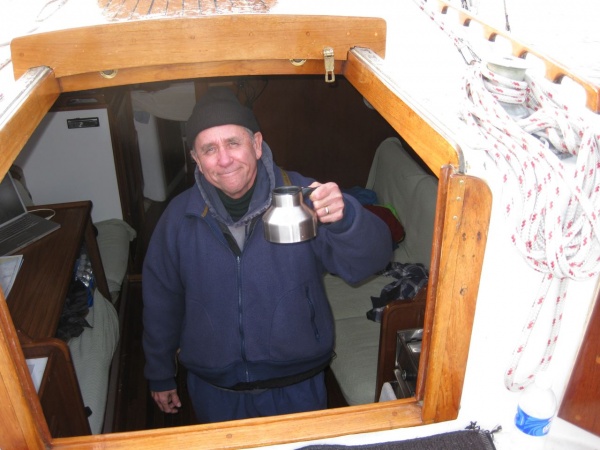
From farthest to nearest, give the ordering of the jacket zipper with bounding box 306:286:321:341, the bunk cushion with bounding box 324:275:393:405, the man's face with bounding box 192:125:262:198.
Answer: the bunk cushion with bounding box 324:275:393:405, the jacket zipper with bounding box 306:286:321:341, the man's face with bounding box 192:125:262:198

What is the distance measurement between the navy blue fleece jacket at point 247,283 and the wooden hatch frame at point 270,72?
47 centimetres

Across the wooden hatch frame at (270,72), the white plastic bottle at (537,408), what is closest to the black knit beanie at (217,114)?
the wooden hatch frame at (270,72)

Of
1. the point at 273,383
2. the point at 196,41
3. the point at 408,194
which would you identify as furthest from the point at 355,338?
the point at 196,41

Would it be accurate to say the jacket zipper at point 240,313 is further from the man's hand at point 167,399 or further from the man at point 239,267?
the man's hand at point 167,399

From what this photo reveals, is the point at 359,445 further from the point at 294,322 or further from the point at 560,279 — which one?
the point at 294,322

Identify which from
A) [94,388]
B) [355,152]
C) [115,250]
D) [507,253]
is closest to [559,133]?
[507,253]

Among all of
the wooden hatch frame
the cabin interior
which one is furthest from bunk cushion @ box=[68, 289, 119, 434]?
the wooden hatch frame

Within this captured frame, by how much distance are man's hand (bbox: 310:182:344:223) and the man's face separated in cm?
40

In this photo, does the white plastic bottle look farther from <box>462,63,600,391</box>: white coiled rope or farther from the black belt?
the black belt

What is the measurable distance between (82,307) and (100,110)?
164cm

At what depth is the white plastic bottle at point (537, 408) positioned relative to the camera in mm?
1137

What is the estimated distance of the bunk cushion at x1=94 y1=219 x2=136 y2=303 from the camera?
390cm

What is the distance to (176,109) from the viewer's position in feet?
19.2

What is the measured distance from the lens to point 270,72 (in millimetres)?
1884
